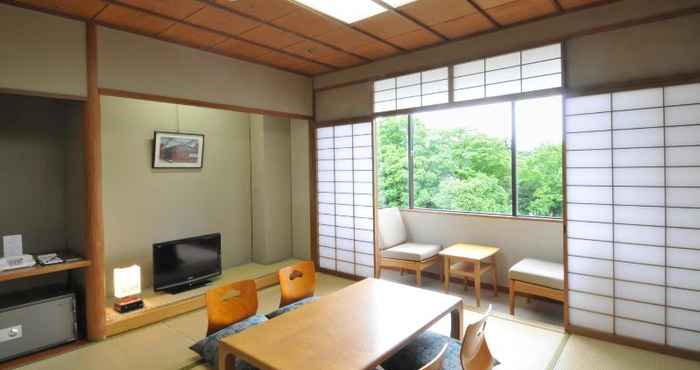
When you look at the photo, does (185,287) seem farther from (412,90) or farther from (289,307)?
(412,90)

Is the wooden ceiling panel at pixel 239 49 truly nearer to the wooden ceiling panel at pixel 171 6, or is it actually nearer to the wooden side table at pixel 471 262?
the wooden ceiling panel at pixel 171 6

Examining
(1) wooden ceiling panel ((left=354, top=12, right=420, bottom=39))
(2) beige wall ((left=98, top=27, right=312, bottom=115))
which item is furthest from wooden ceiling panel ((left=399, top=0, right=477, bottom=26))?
(2) beige wall ((left=98, top=27, right=312, bottom=115))

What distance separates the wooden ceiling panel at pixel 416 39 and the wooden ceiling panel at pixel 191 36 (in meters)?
1.65

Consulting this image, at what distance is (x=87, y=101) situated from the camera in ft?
9.77

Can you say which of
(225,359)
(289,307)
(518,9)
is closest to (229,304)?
(289,307)

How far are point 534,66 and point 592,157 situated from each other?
95cm

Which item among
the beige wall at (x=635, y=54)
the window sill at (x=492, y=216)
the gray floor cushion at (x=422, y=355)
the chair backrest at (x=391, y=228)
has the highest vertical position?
the beige wall at (x=635, y=54)

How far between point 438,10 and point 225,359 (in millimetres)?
2834

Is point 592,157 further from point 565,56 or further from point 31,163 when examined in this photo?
point 31,163

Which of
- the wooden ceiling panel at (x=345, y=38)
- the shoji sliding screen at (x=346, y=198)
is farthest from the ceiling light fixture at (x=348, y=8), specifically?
the shoji sliding screen at (x=346, y=198)

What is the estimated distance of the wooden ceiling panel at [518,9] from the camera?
9.39 ft

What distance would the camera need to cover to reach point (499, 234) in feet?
14.4

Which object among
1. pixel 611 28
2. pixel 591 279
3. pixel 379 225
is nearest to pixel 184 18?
pixel 379 225

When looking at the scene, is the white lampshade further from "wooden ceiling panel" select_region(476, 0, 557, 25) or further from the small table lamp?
"wooden ceiling panel" select_region(476, 0, 557, 25)
